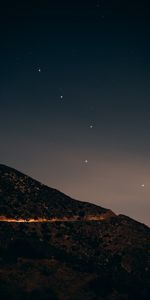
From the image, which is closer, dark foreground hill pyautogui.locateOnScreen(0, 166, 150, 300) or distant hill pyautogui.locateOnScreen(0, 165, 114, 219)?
dark foreground hill pyautogui.locateOnScreen(0, 166, 150, 300)

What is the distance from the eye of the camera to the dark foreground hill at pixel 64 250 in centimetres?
8144

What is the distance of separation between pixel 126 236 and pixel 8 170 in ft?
148

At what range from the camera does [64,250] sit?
10038cm

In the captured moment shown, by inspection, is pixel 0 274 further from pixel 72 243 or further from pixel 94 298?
pixel 72 243

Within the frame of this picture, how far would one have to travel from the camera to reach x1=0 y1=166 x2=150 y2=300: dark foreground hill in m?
81.4

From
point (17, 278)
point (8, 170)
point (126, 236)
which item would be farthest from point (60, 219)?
point (17, 278)

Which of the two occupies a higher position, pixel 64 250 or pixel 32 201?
pixel 32 201

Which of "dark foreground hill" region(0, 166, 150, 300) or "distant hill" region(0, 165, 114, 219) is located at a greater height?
"distant hill" region(0, 165, 114, 219)

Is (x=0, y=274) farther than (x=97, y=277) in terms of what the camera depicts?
No

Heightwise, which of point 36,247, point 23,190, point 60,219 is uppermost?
point 23,190

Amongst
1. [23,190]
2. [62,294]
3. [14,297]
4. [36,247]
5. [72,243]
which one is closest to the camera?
[14,297]

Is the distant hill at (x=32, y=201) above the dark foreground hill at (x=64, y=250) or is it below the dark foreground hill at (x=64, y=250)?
above

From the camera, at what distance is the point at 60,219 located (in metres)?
120

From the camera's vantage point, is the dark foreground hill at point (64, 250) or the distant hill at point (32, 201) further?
the distant hill at point (32, 201)
